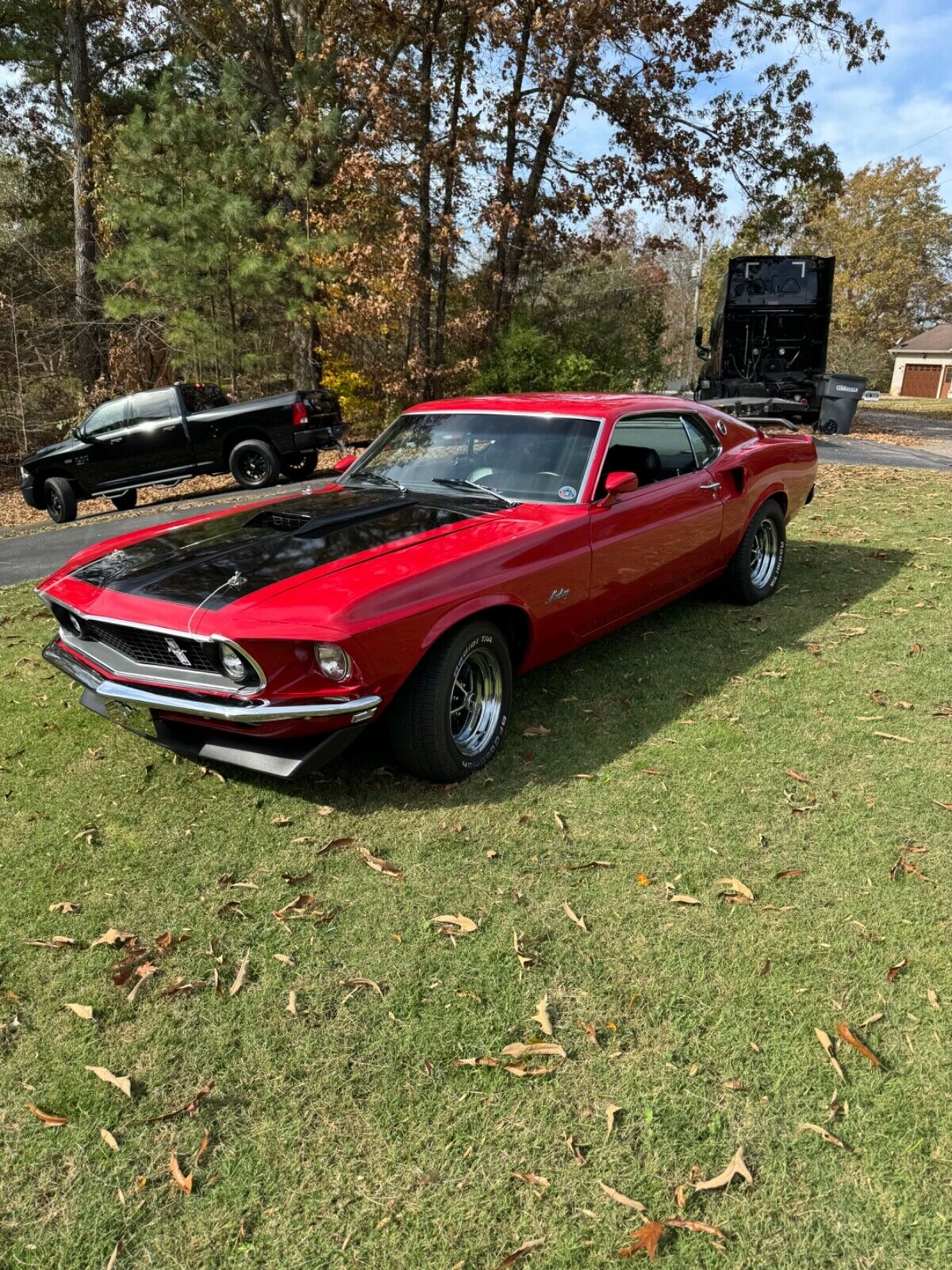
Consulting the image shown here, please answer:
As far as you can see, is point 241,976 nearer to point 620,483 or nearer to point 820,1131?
point 820,1131

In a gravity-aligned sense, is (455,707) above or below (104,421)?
below

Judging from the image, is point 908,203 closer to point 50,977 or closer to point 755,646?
point 755,646

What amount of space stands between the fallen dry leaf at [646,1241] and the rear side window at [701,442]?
169 inches

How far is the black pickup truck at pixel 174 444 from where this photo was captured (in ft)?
40.7

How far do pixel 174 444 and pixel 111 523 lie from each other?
285 cm

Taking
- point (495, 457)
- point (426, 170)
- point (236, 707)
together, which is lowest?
point (236, 707)

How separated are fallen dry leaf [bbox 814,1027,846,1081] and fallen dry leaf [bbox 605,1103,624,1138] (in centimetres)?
60

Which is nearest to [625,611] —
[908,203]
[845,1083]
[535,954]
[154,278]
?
[535,954]

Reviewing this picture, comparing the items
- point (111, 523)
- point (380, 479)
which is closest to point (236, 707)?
point (380, 479)

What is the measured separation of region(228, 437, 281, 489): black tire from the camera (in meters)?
12.4

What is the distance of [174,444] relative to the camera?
41.1 ft

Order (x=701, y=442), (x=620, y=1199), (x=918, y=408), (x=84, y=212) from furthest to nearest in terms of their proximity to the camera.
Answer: (x=918, y=408), (x=84, y=212), (x=701, y=442), (x=620, y=1199)

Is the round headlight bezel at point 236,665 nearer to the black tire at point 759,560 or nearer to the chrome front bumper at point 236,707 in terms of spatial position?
the chrome front bumper at point 236,707

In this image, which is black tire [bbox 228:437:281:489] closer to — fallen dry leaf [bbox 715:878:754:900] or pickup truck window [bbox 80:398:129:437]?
pickup truck window [bbox 80:398:129:437]
